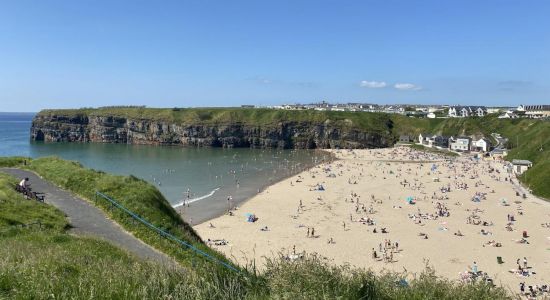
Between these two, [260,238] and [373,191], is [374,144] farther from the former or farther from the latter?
[260,238]

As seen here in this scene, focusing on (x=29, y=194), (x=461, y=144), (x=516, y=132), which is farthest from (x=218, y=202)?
(x=516, y=132)

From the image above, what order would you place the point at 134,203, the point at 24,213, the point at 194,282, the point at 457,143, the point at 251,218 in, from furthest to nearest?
1. the point at 457,143
2. the point at 251,218
3. the point at 134,203
4. the point at 24,213
5. the point at 194,282

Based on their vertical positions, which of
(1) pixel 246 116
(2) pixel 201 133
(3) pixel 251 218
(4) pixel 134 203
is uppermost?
(1) pixel 246 116

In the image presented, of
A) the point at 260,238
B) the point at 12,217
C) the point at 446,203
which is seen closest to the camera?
the point at 12,217

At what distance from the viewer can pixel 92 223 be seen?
14.5 metres

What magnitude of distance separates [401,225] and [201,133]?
9483cm

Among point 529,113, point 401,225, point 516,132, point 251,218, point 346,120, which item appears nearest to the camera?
point 401,225

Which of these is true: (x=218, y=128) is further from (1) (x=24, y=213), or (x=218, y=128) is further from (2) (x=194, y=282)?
(2) (x=194, y=282)

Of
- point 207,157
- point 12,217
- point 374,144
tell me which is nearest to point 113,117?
point 207,157

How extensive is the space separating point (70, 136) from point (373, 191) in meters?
117

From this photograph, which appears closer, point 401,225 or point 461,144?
point 401,225

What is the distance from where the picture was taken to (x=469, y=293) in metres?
7.53

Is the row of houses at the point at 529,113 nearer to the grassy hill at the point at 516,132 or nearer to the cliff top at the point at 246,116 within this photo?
the grassy hill at the point at 516,132

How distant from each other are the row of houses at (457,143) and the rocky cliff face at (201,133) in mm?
11281
